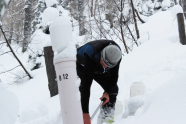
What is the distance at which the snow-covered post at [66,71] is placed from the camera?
91 cm

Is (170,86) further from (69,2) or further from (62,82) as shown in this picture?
(69,2)

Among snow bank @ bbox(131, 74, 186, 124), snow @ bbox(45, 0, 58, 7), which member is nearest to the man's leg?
snow bank @ bbox(131, 74, 186, 124)

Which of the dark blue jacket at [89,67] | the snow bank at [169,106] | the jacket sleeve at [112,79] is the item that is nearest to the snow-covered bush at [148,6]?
the jacket sleeve at [112,79]

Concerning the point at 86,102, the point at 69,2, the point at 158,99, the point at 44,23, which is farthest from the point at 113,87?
the point at 69,2

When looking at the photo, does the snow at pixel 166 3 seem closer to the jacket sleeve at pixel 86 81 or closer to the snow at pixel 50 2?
the snow at pixel 50 2

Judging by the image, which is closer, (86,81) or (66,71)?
(66,71)

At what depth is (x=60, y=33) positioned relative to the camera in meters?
0.92

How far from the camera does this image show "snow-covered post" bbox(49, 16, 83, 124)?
2.99ft

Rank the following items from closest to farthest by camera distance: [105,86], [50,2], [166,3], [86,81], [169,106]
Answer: [169,106] → [86,81] → [105,86] → [50,2] → [166,3]

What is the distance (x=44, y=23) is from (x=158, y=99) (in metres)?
7.35

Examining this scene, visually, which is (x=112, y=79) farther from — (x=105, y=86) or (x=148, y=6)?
(x=148, y=6)

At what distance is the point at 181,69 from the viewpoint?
3766 mm

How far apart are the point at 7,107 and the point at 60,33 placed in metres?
0.43

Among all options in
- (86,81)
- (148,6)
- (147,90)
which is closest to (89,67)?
(86,81)
